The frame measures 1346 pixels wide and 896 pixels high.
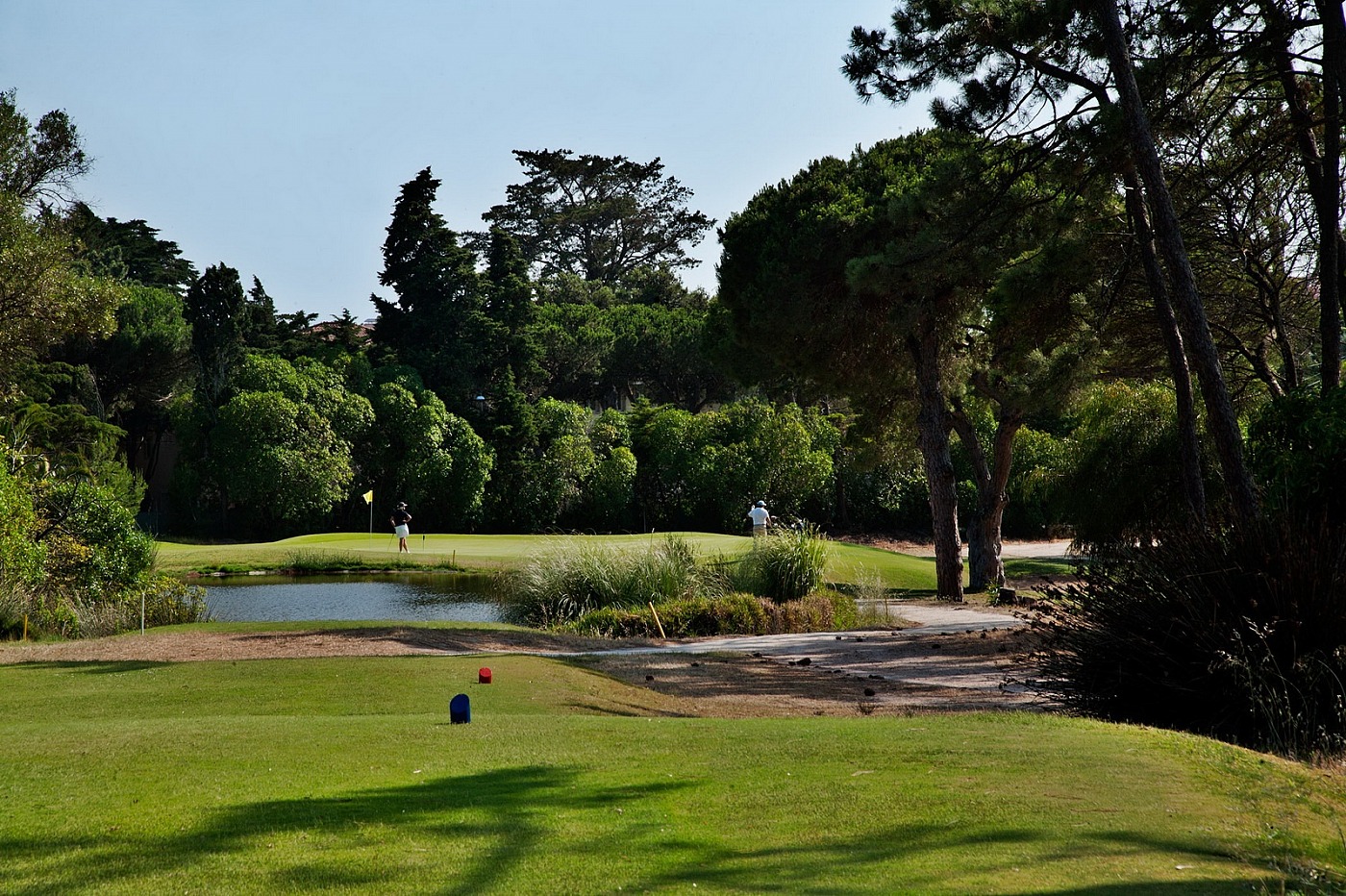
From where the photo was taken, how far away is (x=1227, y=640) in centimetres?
796

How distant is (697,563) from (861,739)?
14.2 m

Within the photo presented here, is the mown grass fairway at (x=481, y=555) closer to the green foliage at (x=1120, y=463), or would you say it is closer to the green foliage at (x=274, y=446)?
the green foliage at (x=1120, y=463)

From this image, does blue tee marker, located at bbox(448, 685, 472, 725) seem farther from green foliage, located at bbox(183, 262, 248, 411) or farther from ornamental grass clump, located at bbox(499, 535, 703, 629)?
green foliage, located at bbox(183, 262, 248, 411)

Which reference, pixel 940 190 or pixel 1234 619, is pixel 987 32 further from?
pixel 1234 619

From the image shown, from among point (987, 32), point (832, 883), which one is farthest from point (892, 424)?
point (832, 883)

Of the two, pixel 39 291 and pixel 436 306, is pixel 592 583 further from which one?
pixel 436 306

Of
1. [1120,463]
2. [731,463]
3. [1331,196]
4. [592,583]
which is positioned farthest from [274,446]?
[1331,196]

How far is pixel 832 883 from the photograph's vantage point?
405 cm

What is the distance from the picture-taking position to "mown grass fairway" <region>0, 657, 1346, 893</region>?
414 centimetres

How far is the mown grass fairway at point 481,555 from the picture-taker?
90.4ft

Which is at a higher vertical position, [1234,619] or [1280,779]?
[1234,619]

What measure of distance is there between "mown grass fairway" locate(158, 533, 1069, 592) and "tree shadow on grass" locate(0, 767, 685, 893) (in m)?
19.5

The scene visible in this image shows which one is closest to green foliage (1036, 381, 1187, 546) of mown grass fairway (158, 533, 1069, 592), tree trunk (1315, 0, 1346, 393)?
mown grass fairway (158, 533, 1069, 592)

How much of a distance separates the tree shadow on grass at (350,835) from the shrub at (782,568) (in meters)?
14.8
